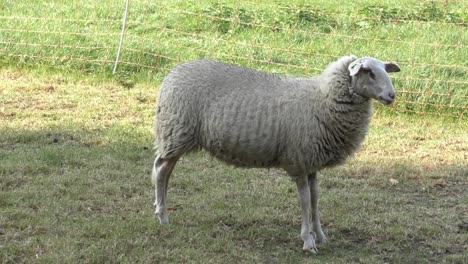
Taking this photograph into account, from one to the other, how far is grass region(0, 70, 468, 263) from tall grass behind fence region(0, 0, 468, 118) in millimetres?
816

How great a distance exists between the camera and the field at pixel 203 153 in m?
5.39

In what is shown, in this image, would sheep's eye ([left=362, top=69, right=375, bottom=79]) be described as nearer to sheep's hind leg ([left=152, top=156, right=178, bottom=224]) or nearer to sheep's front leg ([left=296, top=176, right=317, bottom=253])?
sheep's front leg ([left=296, top=176, right=317, bottom=253])

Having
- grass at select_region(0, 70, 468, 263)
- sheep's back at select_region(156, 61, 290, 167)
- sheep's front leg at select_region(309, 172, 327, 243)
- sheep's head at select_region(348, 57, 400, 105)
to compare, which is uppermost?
sheep's head at select_region(348, 57, 400, 105)

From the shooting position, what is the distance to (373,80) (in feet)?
17.0

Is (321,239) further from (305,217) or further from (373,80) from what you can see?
(373,80)

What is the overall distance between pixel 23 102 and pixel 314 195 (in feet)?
14.6

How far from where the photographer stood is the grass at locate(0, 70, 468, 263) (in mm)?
5238

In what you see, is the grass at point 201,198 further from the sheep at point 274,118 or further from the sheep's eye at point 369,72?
the sheep's eye at point 369,72

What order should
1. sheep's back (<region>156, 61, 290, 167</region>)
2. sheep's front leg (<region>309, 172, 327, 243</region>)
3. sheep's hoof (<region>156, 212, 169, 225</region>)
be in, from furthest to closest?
sheep's hoof (<region>156, 212, 169, 225</region>), sheep's front leg (<region>309, 172, 327, 243</region>), sheep's back (<region>156, 61, 290, 167</region>)

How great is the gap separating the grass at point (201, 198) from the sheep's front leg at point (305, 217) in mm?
97

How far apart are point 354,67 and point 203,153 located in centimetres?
257

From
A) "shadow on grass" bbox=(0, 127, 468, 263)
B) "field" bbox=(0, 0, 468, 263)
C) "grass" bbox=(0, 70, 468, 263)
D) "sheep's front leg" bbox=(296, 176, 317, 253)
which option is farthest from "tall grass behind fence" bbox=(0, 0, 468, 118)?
"sheep's front leg" bbox=(296, 176, 317, 253)

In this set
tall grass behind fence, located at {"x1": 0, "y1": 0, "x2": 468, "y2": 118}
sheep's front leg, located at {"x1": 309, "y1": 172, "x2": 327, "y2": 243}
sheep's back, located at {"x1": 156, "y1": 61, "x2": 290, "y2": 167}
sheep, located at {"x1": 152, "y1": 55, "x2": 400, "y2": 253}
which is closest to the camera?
sheep, located at {"x1": 152, "y1": 55, "x2": 400, "y2": 253}

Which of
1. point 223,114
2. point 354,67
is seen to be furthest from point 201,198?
point 354,67
